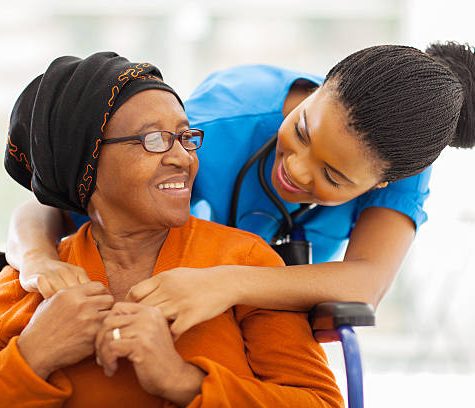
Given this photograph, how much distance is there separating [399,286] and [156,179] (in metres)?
4.16

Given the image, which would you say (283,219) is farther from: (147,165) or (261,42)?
(261,42)

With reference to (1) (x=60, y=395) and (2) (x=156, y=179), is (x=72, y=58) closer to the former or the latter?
(2) (x=156, y=179)

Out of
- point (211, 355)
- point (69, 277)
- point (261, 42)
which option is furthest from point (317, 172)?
point (261, 42)

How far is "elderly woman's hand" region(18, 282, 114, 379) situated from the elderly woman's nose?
0.96ft

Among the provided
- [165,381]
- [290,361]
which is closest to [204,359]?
[165,381]

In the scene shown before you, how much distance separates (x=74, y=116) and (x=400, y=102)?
0.63 m

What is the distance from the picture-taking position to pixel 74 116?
151 cm

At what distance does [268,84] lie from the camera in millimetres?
1981

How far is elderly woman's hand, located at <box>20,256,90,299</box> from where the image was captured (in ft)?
4.79

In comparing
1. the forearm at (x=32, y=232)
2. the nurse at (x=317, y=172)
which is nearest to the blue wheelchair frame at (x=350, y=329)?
the nurse at (x=317, y=172)

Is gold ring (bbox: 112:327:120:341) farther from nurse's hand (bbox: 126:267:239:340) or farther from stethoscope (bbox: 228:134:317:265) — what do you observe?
stethoscope (bbox: 228:134:317:265)

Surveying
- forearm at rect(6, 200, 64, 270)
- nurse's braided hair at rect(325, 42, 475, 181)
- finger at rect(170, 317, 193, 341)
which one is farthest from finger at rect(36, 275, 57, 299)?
nurse's braided hair at rect(325, 42, 475, 181)

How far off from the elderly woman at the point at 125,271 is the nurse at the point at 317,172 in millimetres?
67

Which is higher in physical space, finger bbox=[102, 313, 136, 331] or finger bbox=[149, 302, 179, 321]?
finger bbox=[149, 302, 179, 321]
